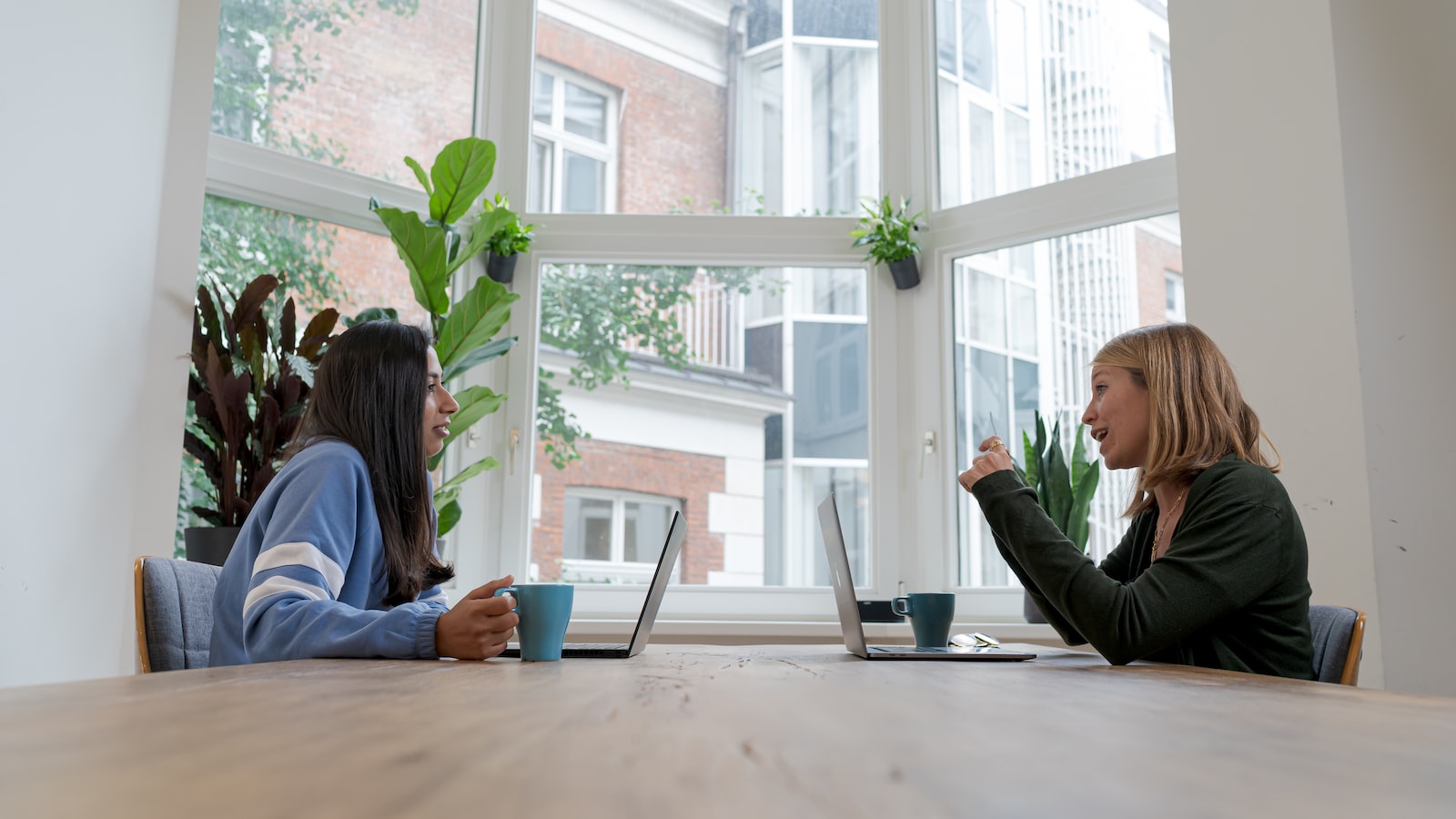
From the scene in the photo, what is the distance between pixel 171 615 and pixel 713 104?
2.85 m

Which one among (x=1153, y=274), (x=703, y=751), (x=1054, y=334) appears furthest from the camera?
(x=1054, y=334)

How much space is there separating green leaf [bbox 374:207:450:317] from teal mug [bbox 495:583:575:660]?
2.09 meters

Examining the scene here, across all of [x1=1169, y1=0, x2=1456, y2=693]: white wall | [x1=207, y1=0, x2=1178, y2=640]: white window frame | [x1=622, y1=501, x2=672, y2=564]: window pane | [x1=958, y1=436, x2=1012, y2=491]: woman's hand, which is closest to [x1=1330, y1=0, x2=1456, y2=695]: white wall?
[x1=1169, y1=0, x2=1456, y2=693]: white wall

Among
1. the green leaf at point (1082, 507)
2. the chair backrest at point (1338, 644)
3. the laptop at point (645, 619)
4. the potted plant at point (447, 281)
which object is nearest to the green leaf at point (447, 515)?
the potted plant at point (447, 281)

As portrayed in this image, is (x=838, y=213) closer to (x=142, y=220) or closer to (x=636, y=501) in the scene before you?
(x=636, y=501)

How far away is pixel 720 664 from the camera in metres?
1.13

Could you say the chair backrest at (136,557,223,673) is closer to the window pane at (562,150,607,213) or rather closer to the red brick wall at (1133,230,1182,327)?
the window pane at (562,150,607,213)

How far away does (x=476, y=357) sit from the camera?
10.3 ft

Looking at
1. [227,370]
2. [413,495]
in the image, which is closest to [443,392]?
A: [413,495]

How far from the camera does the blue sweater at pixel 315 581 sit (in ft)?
4.05

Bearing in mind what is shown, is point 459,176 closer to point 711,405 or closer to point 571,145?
point 571,145

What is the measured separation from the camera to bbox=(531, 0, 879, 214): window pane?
3.79m

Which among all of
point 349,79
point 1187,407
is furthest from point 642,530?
point 1187,407

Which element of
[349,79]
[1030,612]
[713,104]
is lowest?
[1030,612]
